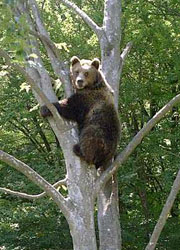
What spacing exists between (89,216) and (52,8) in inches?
384

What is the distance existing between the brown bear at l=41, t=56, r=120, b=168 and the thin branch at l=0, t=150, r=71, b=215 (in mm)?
603

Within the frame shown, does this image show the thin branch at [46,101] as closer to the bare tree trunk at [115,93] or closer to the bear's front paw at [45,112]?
the bear's front paw at [45,112]

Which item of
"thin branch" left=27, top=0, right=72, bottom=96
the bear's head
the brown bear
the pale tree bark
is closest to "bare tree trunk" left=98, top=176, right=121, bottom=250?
the pale tree bark

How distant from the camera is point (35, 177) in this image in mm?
4738

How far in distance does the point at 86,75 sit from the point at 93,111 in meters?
0.53

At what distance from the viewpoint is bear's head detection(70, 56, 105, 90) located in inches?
238

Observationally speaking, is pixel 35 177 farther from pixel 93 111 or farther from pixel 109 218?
pixel 109 218

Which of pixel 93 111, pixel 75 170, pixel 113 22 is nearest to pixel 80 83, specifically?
pixel 93 111

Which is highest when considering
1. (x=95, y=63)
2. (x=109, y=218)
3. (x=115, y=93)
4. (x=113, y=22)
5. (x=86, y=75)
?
(x=113, y=22)

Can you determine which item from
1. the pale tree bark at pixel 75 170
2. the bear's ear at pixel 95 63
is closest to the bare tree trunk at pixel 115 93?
the pale tree bark at pixel 75 170

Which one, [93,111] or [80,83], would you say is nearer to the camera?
[93,111]

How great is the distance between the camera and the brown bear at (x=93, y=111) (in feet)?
18.1

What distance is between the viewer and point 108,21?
679 cm

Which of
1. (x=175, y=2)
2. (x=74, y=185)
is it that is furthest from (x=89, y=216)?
(x=175, y=2)
